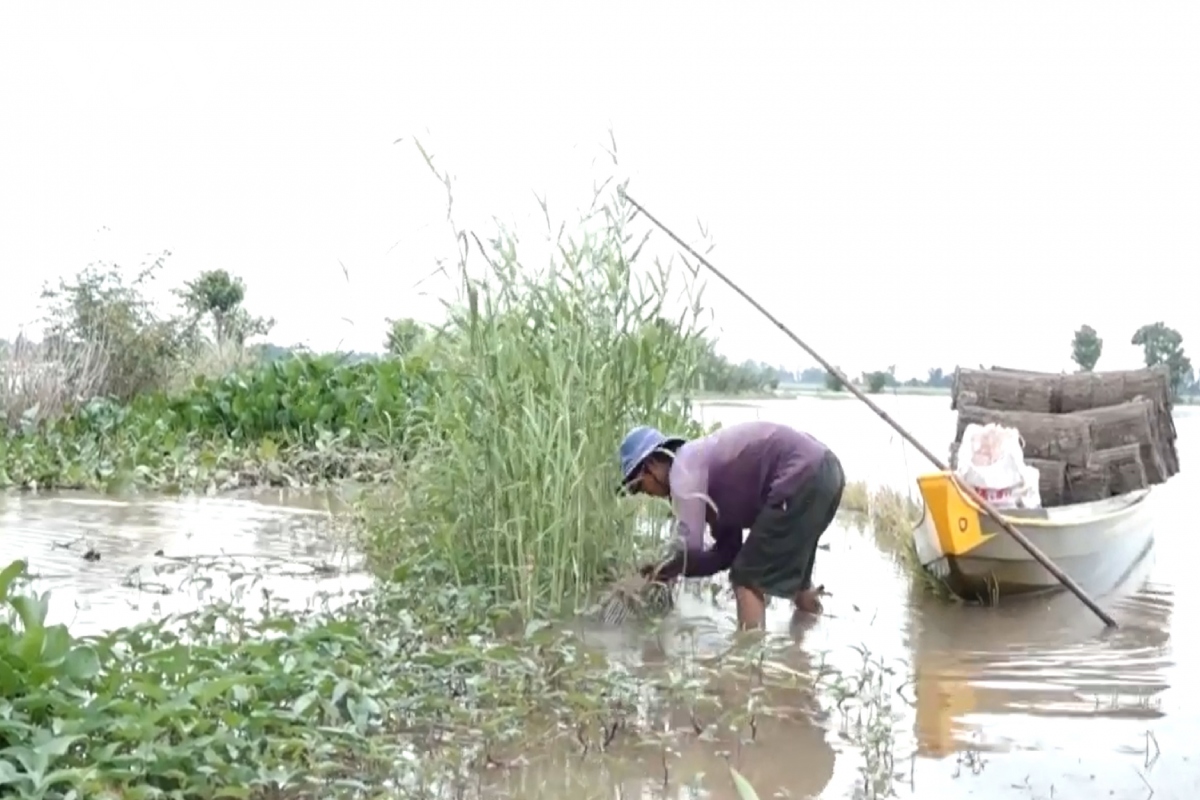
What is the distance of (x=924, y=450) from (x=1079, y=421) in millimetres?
1867

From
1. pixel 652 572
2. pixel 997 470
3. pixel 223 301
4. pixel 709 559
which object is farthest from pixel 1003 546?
pixel 223 301

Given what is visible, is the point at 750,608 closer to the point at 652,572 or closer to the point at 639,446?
the point at 652,572

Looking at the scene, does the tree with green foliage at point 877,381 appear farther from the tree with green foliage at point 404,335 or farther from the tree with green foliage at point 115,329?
the tree with green foliage at point 115,329

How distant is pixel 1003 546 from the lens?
6117 mm

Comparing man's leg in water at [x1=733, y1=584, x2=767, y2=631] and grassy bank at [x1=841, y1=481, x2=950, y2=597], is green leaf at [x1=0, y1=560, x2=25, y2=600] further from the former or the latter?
grassy bank at [x1=841, y1=481, x2=950, y2=597]

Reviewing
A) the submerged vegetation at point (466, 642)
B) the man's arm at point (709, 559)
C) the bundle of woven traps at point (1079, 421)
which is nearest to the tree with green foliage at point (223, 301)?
the submerged vegetation at point (466, 642)

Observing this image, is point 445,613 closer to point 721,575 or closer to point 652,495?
point 652,495

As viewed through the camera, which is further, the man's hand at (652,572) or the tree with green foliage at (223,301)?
the tree with green foliage at (223,301)

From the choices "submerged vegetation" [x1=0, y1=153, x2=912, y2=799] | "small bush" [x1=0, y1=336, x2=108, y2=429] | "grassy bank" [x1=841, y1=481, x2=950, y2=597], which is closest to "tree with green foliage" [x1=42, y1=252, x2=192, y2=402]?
"small bush" [x1=0, y1=336, x2=108, y2=429]

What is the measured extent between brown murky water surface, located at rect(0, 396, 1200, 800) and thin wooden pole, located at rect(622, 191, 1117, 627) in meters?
0.15

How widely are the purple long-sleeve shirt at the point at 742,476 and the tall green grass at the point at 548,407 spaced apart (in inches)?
13.1

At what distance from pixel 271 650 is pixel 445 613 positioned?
124cm

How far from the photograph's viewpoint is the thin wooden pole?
5810mm

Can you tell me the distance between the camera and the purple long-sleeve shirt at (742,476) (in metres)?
5.29
